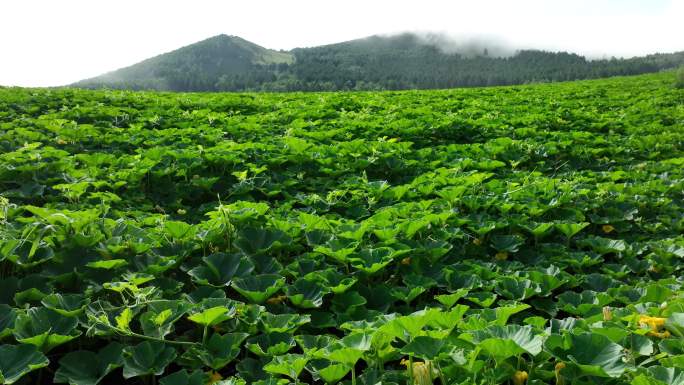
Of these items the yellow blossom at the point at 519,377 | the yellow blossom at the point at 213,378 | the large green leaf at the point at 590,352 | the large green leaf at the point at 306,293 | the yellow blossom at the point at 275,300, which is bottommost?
the yellow blossom at the point at 213,378

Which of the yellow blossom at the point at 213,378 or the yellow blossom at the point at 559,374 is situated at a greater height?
the yellow blossom at the point at 559,374

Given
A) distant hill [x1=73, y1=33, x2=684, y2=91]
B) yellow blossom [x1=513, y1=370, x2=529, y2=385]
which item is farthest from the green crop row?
distant hill [x1=73, y1=33, x2=684, y2=91]

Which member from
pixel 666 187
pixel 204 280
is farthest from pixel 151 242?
pixel 666 187

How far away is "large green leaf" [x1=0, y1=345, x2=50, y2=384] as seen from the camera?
5.97 ft

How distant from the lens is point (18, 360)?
189 centimetres

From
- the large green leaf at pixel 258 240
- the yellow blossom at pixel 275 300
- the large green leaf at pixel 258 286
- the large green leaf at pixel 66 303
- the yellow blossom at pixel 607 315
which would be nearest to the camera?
the large green leaf at pixel 66 303

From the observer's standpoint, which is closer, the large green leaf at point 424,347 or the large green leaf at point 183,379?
the large green leaf at point 424,347

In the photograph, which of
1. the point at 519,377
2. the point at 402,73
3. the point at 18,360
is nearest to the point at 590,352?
the point at 519,377

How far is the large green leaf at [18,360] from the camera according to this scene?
182cm

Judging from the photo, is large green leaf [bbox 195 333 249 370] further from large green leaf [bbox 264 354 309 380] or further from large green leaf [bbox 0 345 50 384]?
large green leaf [bbox 0 345 50 384]

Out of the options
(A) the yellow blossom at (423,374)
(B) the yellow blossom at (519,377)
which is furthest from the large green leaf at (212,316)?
(B) the yellow blossom at (519,377)

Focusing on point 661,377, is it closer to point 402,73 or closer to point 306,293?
point 306,293

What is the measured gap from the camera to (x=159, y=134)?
707 cm

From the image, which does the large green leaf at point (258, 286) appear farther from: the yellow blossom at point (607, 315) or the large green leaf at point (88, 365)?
the yellow blossom at point (607, 315)
